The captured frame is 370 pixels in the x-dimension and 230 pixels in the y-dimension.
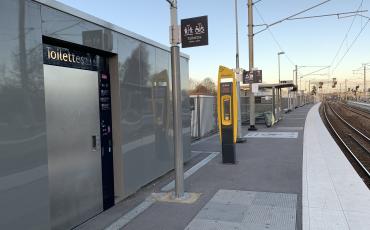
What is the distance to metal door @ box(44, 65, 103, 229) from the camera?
4.55 m

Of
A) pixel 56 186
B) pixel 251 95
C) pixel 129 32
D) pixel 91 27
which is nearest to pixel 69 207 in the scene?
pixel 56 186

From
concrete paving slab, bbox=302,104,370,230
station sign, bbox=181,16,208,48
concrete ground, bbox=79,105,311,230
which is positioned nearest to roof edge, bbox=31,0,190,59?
station sign, bbox=181,16,208,48

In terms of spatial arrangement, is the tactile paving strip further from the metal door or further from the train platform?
the metal door

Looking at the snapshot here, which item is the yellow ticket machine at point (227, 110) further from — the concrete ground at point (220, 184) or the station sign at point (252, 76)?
the station sign at point (252, 76)

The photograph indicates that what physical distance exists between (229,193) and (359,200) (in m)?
2.07

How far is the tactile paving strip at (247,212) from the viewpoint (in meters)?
4.72

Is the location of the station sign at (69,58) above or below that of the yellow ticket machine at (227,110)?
above

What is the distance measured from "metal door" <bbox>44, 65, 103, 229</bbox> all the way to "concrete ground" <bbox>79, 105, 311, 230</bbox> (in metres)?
0.36

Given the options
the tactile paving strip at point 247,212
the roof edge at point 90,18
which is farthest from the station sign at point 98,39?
the tactile paving strip at point 247,212

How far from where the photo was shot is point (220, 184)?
6930mm

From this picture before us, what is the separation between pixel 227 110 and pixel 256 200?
337cm

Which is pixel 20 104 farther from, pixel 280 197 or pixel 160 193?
pixel 280 197

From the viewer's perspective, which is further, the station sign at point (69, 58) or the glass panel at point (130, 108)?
the glass panel at point (130, 108)

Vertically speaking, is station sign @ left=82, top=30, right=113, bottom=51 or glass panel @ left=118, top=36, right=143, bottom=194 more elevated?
station sign @ left=82, top=30, right=113, bottom=51
